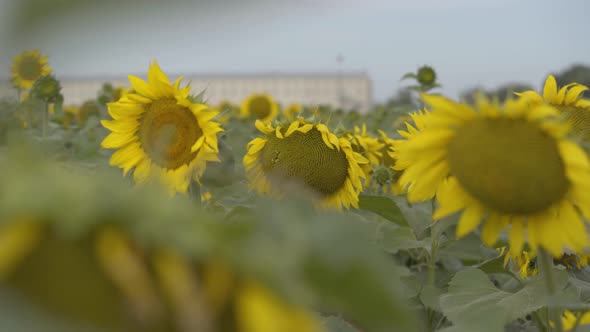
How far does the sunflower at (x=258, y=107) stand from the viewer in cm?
576

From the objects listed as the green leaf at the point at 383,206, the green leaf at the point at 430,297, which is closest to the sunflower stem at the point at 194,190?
the green leaf at the point at 383,206

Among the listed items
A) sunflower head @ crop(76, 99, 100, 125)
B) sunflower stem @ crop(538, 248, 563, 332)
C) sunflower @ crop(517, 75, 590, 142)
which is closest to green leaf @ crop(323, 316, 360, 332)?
sunflower stem @ crop(538, 248, 563, 332)

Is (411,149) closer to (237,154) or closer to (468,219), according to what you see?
(468,219)

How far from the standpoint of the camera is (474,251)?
1753mm

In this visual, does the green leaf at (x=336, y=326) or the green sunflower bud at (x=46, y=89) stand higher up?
the green sunflower bud at (x=46, y=89)

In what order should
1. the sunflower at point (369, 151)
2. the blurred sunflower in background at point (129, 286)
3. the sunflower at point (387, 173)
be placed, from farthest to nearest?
the sunflower at point (387, 173) → the sunflower at point (369, 151) → the blurred sunflower in background at point (129, 286)

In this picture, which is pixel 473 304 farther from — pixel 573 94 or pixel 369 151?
pixel 369 151

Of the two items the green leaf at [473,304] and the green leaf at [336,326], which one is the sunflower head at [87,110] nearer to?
the green leaf at [473,304]

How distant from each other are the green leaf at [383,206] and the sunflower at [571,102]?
1.71 ft

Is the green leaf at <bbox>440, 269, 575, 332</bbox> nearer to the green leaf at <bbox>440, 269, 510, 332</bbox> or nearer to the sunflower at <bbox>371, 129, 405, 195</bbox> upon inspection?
the green leaf at <bbox>440, 269, 510, 332</bbox>

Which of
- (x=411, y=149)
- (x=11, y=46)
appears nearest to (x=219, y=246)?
(x=11, y=46)

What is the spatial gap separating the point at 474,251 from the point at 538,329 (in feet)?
1.56

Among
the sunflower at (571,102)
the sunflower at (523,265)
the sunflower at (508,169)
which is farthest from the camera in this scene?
the sunflower at (523,265)

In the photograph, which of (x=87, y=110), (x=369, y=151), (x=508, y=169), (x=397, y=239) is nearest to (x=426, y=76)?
(x=369, y=151)
